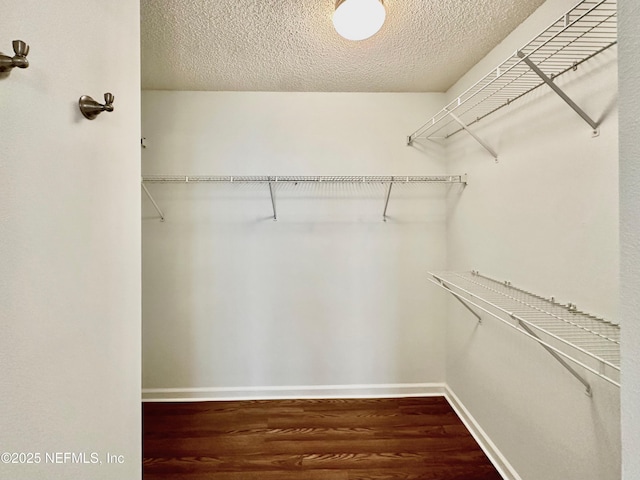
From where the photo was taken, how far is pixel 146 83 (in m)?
1.99

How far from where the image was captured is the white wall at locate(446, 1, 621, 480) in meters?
1.00

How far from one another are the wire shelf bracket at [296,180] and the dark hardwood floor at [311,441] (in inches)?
55.4

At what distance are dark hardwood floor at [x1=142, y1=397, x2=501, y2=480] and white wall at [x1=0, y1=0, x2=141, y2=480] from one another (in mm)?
899

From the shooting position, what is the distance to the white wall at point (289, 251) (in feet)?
6.98

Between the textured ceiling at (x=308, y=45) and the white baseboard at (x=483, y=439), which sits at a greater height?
the textured ceiling at (x=308, y=45)

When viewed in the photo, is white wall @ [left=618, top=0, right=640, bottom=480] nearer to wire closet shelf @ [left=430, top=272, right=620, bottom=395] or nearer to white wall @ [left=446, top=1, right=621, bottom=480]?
wire closet shelf @ [left=430, top=272, right=620, bottom=395]

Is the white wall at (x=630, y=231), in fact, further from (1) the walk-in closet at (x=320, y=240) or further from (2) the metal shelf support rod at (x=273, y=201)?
(2) the metal shelf support rod at (x=273, y=201)

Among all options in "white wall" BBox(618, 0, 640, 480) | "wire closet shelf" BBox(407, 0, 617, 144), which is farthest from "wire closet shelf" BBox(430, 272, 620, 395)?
"wire closet shelf" BBox(407, 0, 617, 144)

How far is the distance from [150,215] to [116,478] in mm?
1722

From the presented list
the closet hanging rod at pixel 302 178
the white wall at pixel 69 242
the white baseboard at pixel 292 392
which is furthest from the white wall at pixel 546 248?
the white wall at pixel 69 242

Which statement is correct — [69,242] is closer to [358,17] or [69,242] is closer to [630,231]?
[630,231]

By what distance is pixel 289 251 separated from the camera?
2.18 meters

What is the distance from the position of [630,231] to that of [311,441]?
191cm

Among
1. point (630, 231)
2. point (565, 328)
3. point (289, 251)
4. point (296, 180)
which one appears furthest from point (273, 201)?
point (630, 231)
